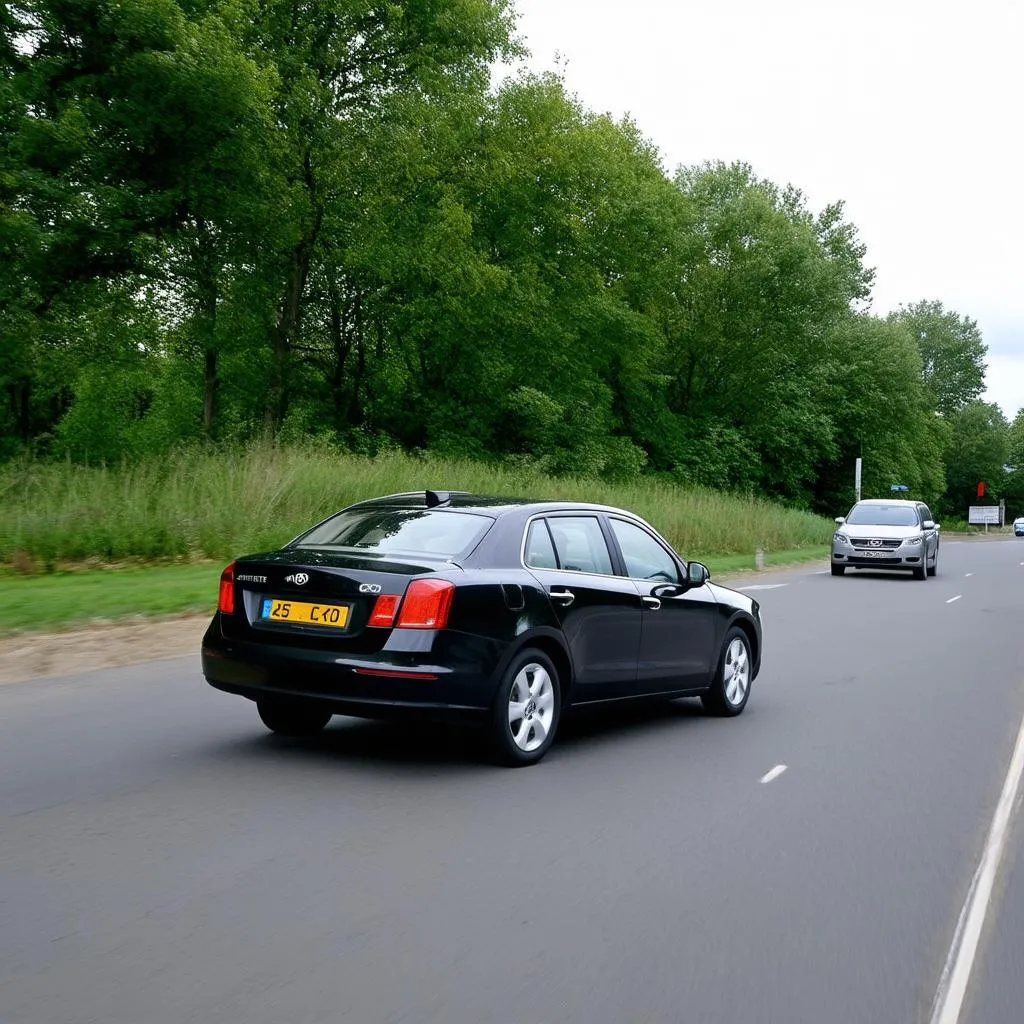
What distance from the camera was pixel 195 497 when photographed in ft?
68.9

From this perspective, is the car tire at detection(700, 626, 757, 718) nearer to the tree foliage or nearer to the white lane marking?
the white lane marking

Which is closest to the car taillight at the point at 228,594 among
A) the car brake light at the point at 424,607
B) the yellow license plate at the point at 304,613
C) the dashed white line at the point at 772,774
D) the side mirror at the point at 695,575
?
the yellow license plate at the point at 304,613

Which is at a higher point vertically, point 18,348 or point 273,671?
point 18,348

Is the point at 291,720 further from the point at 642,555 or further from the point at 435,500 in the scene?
the point at 642,555

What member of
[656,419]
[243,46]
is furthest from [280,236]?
[656,419]

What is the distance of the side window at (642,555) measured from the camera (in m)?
8.44

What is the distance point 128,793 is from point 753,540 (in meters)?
Answer: 32.3

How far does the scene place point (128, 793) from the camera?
6.17m

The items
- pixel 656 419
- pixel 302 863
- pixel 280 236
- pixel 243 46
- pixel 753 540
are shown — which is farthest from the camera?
pixel 656 419

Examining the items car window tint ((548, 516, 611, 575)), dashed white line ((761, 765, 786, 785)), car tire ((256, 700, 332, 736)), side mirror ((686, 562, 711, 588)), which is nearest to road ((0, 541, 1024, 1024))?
dashed white line ((761, 765, 786, 785))

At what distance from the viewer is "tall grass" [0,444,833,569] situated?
715 inches

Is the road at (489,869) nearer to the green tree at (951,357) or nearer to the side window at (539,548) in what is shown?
the side window at (539,548)

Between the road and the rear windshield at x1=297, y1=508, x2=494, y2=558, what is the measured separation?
3.76 feet

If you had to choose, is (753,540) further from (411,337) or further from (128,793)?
(128,793)
